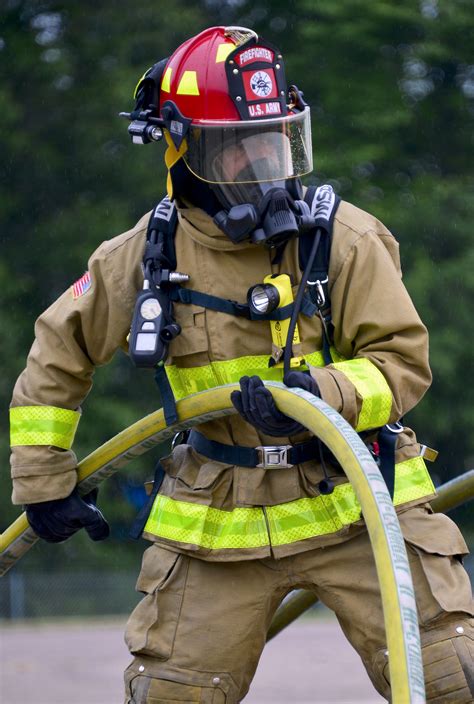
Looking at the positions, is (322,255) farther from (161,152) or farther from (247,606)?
(161,152)

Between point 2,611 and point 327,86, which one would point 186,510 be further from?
point 327,86

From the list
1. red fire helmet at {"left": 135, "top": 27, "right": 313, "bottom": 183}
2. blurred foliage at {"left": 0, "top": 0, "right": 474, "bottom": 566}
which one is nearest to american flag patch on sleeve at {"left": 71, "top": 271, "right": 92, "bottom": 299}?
red fire helmet at {"left": 135, "top": 27, "right": 313, "bottom": 183}

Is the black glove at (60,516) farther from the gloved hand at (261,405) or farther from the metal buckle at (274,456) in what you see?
the gloved hand at (261,405)

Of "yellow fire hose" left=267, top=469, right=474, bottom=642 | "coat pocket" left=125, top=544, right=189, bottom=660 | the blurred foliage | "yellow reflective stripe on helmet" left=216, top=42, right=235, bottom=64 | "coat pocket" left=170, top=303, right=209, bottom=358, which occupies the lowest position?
the blurred foliage

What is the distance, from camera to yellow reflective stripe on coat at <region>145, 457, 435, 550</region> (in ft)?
10.8

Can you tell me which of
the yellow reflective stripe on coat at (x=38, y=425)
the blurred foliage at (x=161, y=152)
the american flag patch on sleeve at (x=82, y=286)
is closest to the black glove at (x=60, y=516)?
the yellow reflective stripe on coat at (x=38, y=425)

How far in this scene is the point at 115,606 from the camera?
1345 centimetres

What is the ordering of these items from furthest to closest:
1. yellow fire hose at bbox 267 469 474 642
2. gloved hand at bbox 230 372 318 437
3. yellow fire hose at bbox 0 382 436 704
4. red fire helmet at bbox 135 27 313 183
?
1. yellow fire hose at bbox 267 469 474 642
2. red fire helmet at bbox 135 27 313 183
3. gloved hand at bbox 230 372 318 437
4. yellow fire hose at bbox 0 382 436 704

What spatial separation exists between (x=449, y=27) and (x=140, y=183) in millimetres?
3885

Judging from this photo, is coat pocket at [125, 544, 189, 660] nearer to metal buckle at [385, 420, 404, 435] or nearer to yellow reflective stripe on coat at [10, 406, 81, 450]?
yellow reflective stripe on coat at [10, 406, 81, 450]

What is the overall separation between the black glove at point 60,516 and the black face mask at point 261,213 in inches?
35.8

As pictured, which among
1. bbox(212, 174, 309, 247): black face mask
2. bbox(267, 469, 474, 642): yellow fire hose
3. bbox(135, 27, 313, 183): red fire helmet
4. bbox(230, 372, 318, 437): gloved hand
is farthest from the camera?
bbox(267, 469, 474, 642): yellow fire hose

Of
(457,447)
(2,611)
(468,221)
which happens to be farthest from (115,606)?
(468,221)

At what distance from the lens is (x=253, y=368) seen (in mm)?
3350
